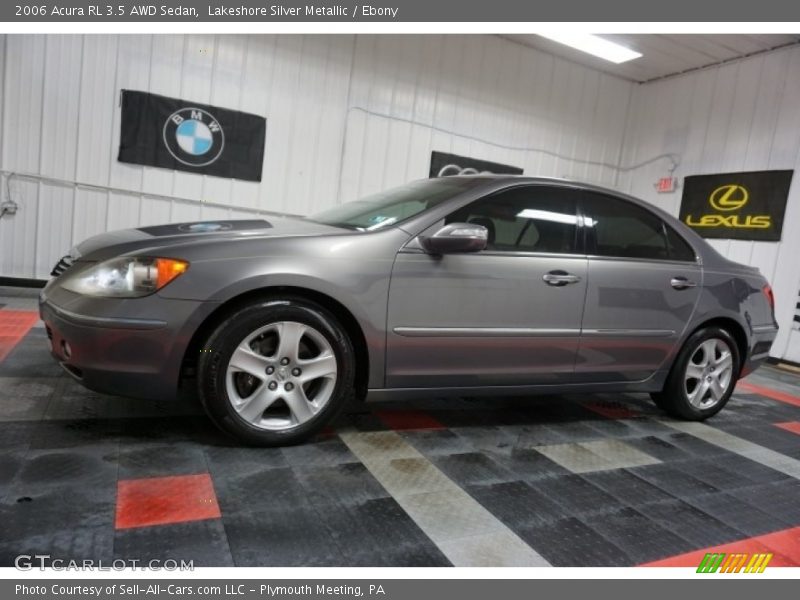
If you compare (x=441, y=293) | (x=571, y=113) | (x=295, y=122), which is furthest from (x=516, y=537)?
(x=571, y=113)

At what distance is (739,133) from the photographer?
7355 mm

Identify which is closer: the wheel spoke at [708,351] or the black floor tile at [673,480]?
the black floor tile at [673,480]

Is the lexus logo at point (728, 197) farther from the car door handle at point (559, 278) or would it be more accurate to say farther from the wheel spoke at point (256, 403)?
the wheel spoke at point (256, 403)

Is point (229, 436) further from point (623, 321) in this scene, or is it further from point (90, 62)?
point (90, 62)

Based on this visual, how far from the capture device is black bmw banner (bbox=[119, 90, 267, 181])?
5.81m

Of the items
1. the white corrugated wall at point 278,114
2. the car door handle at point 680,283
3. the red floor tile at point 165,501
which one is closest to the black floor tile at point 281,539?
the red floor tile at point 165,501

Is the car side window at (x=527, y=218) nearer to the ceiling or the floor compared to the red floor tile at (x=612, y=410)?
nearer to the ceiling

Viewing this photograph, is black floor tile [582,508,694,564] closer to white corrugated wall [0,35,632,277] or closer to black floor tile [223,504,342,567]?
black floor tile [223,504,342,567]

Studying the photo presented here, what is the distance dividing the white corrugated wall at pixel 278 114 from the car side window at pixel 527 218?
432 cm

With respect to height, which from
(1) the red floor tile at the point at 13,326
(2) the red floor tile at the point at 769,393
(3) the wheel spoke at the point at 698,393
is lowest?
(1) the red floor tile at the point at 13,326

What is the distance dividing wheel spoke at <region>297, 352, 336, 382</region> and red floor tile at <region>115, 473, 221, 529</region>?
1.81 feet

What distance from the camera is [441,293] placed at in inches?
99.8

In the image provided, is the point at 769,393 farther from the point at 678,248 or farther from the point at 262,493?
the point at 262,493

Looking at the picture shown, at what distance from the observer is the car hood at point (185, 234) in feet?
7.34
